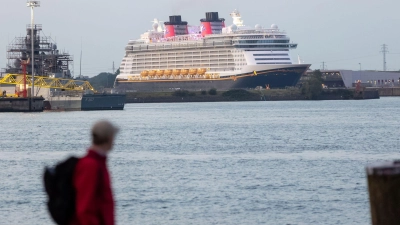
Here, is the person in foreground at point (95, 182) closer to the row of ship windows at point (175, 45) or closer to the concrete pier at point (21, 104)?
the concrete pier at point (21, 104)

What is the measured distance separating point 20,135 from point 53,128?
6831 mm

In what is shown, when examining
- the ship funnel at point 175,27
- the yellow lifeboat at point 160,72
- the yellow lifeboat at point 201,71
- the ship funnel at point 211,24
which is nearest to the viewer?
the yellow lifeboat at point 201,71

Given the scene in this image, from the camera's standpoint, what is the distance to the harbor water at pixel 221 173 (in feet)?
55.1

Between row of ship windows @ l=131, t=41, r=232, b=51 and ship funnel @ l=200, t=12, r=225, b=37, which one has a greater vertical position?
ship funnel @ l=200, t=12, r=225, b=37

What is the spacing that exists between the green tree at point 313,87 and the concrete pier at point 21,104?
44.8 m

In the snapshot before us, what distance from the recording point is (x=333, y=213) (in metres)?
16.5

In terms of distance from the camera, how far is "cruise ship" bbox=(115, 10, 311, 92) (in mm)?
108812

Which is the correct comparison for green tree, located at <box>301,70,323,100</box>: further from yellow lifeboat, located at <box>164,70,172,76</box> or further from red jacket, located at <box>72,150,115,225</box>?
red jacket, located at <box>72,150,115,225</box>

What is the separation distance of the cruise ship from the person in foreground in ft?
335

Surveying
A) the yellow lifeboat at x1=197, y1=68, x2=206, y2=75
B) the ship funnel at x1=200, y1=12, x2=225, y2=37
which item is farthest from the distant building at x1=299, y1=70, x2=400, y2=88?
the yellow lifeboat at x1=197, y1=68, x2=206, y2=75

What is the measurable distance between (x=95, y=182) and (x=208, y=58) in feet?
371

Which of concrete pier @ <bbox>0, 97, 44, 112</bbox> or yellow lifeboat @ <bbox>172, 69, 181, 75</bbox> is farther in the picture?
yellow lifeboat @ <bbox>172, 69, 181, 75</bbox>

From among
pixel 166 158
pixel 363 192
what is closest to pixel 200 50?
pixel 166 158

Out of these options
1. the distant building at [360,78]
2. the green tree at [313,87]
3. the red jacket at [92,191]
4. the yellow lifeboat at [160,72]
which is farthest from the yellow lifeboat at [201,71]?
the red jacket at [92,191]
